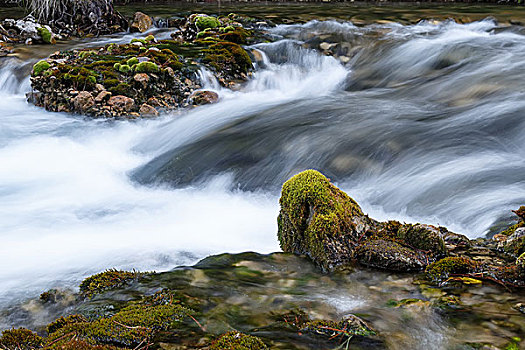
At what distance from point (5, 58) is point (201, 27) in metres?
5.64

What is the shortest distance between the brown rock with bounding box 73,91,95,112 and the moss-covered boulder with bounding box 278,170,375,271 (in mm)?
6769

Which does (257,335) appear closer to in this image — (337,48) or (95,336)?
(95,336)

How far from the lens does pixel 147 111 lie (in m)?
9.65

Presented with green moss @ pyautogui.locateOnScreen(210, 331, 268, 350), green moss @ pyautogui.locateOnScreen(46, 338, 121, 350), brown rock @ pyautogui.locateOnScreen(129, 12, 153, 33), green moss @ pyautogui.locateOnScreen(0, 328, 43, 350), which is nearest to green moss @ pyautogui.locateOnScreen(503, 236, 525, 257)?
green moss @ pyautogui.locateOnScreen(210, 331, 268, 350)

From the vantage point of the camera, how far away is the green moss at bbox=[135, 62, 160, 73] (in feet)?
32.8

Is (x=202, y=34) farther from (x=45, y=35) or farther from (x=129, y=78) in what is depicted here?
(x=45, y=35)

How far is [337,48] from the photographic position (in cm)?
1333

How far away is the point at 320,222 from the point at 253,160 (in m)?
3.87

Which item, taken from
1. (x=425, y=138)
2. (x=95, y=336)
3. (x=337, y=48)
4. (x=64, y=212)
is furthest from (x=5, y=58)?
(x=95, y=336)

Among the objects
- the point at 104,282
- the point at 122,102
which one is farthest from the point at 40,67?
the point at 104,282

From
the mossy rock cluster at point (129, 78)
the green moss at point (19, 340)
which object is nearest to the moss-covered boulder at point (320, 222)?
the green moss at point (19, 340)

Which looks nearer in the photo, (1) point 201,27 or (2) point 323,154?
(2) point 323,154

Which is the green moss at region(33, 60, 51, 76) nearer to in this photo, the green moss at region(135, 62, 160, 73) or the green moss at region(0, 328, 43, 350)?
the green moss at region(135, 62, 160, 73)

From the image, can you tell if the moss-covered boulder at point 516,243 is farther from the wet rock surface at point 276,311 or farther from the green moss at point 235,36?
the green moss at point 235,36
